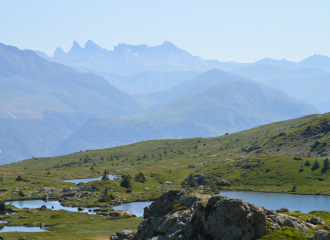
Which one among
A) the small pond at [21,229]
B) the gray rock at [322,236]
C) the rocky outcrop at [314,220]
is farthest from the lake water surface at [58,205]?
the gray rock at [322,236]

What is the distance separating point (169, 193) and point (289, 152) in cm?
16390

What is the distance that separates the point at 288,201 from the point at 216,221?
102575mm

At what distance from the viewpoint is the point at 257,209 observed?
122 ft

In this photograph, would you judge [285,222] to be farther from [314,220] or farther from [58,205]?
[58,205]

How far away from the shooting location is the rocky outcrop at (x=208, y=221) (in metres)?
36.9

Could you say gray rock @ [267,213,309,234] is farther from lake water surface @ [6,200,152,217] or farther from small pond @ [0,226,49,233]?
lake water surface @ [6,200,152,217]

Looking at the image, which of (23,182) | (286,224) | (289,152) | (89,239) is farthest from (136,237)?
(289,152)

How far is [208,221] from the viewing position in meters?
38.8

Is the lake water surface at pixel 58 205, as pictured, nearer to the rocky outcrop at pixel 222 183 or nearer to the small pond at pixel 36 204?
the small pond at pixel 36 204

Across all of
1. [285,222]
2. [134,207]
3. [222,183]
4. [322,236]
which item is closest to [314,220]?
[285,222]

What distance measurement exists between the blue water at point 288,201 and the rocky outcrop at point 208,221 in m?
77.9

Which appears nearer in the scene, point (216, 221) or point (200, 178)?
point (216, 221)

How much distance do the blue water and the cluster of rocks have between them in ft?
255

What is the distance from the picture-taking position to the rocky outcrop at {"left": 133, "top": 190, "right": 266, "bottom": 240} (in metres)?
36.9
